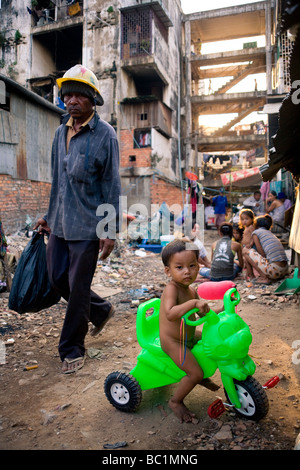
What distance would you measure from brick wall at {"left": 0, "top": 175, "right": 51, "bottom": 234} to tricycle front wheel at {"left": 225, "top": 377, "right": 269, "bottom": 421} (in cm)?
866

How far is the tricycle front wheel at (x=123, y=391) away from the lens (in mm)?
1880

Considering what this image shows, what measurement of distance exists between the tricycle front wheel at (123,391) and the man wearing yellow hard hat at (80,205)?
62 centimetres

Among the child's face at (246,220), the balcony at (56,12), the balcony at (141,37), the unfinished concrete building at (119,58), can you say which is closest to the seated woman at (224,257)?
the child's face at (246,220)

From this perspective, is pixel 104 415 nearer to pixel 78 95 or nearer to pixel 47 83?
pixel 78 95

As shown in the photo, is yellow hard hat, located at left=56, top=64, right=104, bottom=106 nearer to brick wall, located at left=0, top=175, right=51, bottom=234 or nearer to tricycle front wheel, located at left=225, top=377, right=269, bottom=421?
tricycle front wheel, located at left=225, top=377, right=269, bottom=421

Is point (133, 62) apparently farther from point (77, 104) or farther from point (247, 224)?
point (77, 104)

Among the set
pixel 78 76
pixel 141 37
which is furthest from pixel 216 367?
pixel 141 37

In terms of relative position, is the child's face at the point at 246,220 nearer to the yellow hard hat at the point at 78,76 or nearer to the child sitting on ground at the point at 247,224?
the child sitting on ground at the point at 247,224

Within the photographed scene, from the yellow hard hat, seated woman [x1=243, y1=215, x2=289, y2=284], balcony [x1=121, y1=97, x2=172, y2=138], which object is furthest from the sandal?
balcony [x1=121, y1=97, x2=172, y2=138]

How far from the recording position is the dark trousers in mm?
2512

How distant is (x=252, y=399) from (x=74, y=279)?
147cm

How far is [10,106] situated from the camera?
941 centimetres

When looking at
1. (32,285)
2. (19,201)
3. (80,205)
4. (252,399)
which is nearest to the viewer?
(252,399)

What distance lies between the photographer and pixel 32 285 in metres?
2.75
